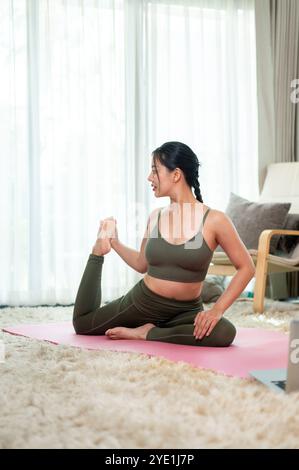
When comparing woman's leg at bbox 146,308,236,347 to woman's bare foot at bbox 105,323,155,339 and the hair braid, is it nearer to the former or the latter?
woman's bare foot at bbox 105,323,155,339

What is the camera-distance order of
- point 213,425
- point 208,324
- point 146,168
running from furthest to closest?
point 146,168
point 208,324
point 213,425

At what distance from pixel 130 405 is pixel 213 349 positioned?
91 cm

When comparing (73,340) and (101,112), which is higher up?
(101,112)

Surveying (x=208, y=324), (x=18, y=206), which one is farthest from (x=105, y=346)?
(x=18, y=206)

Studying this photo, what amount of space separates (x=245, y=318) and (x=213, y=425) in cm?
207

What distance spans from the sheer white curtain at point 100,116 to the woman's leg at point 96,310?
5.26 feet

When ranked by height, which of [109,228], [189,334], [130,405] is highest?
[109,228]

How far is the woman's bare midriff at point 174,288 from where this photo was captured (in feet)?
8.34

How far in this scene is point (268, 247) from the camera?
3.64 metres

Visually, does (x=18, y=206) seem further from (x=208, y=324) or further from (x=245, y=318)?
(x=208, y=324)

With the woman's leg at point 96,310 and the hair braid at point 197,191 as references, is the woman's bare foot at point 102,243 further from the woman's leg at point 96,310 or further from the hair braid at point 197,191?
the hair braid at point 197,191

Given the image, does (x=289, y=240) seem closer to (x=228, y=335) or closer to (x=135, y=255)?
(x=135, y=255)

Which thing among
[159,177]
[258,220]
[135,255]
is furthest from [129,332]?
[258,220]

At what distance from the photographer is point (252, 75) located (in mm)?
4914
